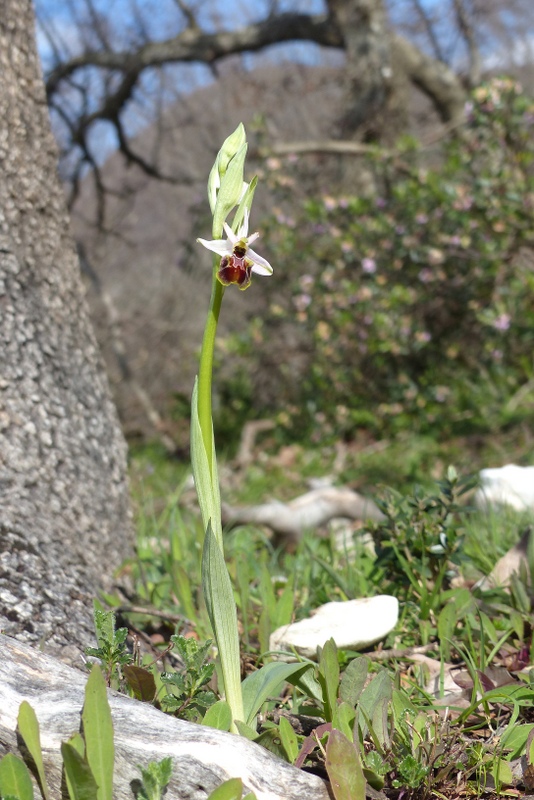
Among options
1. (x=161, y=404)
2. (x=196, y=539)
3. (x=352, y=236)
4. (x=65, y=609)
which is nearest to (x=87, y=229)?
(x=161, y=404)

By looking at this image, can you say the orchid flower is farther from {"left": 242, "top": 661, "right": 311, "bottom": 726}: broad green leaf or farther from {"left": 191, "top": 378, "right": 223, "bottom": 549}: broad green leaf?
{"left": 242, "top": 661, "right": 311, "bottom": 726}: broad green leaf

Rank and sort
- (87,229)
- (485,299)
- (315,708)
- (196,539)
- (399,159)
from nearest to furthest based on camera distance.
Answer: (315,708)
(196,539)
(485,299)
(399,159)
(87,229)

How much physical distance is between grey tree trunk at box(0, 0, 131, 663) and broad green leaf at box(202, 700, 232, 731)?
544 millimetres

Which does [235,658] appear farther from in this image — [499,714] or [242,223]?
[242,223]

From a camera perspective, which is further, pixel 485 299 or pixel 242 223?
pixel 485 299

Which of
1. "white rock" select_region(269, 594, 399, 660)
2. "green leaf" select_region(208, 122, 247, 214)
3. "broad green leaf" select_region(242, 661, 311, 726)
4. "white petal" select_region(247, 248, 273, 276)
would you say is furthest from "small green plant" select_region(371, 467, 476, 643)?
"green leaf" select_region(208, 122, 247, 214)

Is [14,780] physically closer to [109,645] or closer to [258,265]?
[109,645]

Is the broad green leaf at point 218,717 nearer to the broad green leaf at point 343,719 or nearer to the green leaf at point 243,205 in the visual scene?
the broad green leaf at point 343,719

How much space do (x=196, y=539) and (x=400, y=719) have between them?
1281 millimetres

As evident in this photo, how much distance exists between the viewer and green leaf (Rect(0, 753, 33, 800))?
3.41 ft

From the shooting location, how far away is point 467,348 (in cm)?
604

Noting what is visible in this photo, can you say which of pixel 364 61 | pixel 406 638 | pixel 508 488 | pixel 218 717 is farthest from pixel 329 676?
pixel 364 61

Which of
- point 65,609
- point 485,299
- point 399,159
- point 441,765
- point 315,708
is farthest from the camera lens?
point 399,159

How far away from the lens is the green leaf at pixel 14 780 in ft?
3.41
